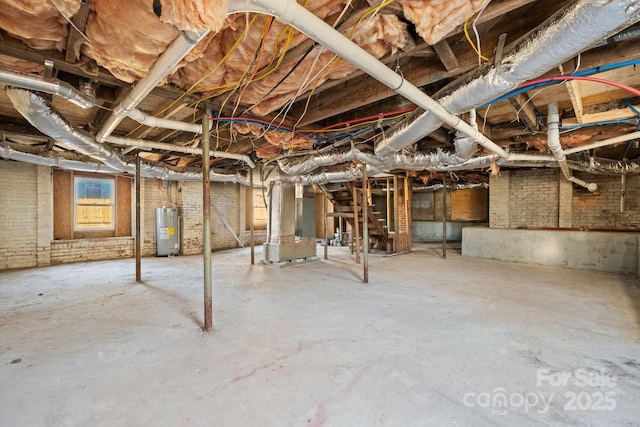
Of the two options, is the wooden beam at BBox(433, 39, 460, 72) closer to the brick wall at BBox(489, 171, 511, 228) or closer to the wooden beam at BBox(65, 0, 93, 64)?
the wooden beam at BBox(65, 0, 93, 64)

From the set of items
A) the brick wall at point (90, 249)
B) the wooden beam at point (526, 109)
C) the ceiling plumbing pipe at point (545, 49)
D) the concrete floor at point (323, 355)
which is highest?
the wooden beam at point (526, 109)

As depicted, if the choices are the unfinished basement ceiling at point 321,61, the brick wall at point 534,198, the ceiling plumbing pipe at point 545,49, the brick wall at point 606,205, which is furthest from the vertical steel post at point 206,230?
the brick wall at point 606,205

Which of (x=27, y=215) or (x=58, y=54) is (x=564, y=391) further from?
(x=27, y=215)

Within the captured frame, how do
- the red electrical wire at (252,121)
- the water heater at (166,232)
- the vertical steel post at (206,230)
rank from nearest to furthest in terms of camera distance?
the vertical steel post at (206,230)
the red electrical wire at (252,121)
the water heater at (166,232)

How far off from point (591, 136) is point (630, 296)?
1.92 m

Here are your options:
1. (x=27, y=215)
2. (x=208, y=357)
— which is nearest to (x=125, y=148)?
(x=27, y=215)

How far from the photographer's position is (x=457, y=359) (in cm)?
192

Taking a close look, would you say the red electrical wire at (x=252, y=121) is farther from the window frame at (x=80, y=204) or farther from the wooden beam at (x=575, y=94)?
the window frame at (x=80, y=204)

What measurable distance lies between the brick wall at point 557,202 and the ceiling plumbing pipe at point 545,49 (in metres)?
5.42

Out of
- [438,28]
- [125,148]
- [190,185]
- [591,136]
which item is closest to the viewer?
[438,28]

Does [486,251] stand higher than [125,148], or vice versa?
[125,148]

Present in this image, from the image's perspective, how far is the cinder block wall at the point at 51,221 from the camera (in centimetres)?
497

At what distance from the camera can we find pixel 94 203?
5.99 meters

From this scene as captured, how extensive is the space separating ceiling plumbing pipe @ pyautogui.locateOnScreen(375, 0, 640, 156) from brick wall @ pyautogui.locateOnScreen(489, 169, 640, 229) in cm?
542
